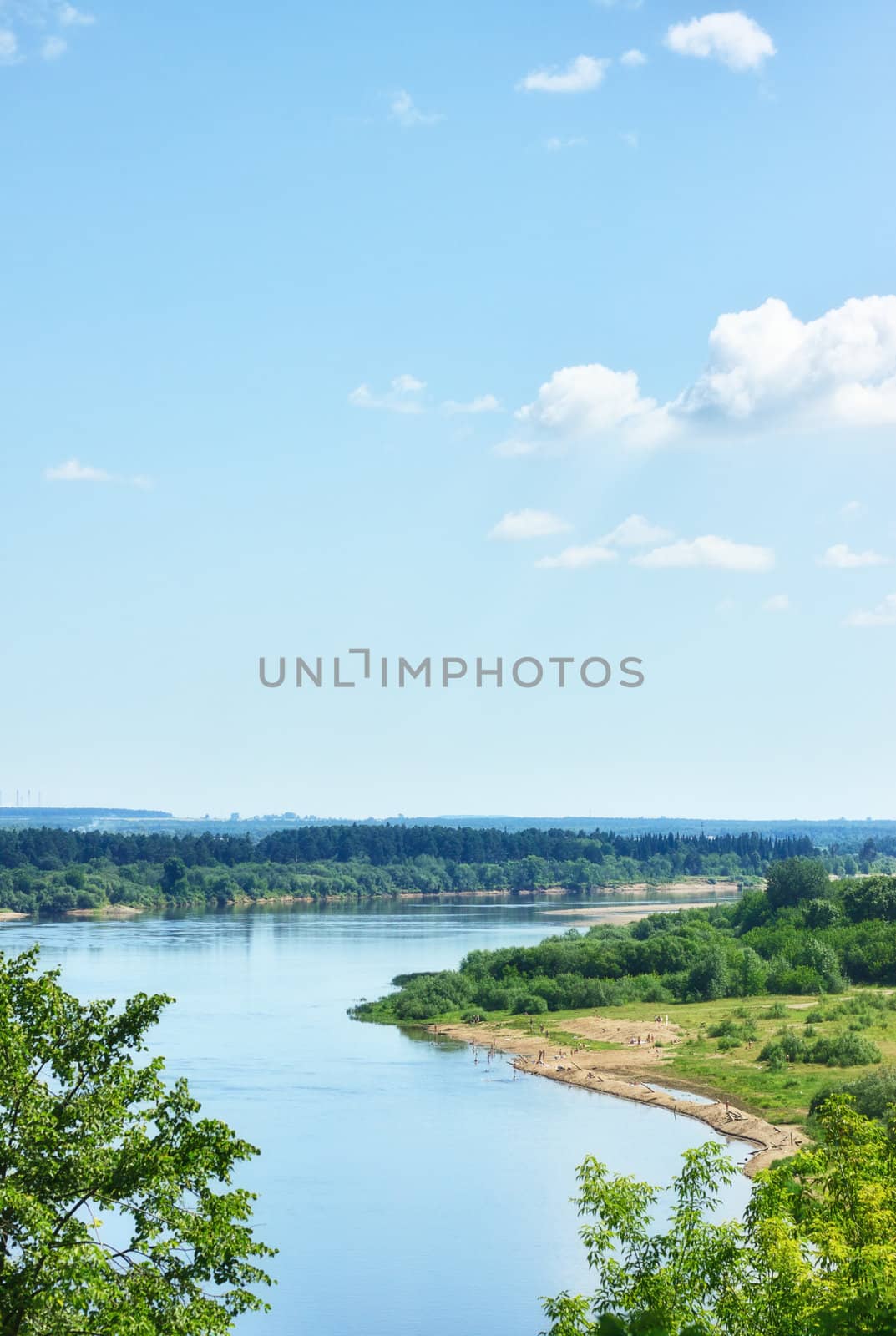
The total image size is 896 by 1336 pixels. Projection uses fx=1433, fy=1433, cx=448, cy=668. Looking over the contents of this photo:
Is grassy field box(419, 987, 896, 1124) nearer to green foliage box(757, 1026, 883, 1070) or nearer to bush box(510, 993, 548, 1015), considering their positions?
green foliage box(757, 1026, 883, 1070)

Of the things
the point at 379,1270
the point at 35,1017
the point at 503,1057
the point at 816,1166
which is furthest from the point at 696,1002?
the point at 35,1017

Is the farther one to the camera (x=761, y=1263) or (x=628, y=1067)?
(x=628, y=1067)

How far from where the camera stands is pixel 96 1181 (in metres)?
17.6

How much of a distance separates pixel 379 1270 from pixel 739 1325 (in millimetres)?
22860

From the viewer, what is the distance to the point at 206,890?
198 m

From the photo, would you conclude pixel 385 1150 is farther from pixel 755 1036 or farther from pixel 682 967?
pixel 682 967

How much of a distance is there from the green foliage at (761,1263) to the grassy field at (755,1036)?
122ft

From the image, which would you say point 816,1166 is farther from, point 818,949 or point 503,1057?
point 818,949

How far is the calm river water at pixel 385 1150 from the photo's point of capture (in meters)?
37.6

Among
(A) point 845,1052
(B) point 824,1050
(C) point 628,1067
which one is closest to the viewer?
(A) point 845,1052

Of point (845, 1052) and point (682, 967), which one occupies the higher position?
point (682, 967)

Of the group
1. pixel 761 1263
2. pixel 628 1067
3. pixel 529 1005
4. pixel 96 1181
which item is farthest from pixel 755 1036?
pixel 96 1181

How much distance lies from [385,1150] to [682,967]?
45600mm

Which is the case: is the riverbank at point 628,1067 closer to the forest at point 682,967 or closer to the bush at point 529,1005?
the bush at point 529,1005
